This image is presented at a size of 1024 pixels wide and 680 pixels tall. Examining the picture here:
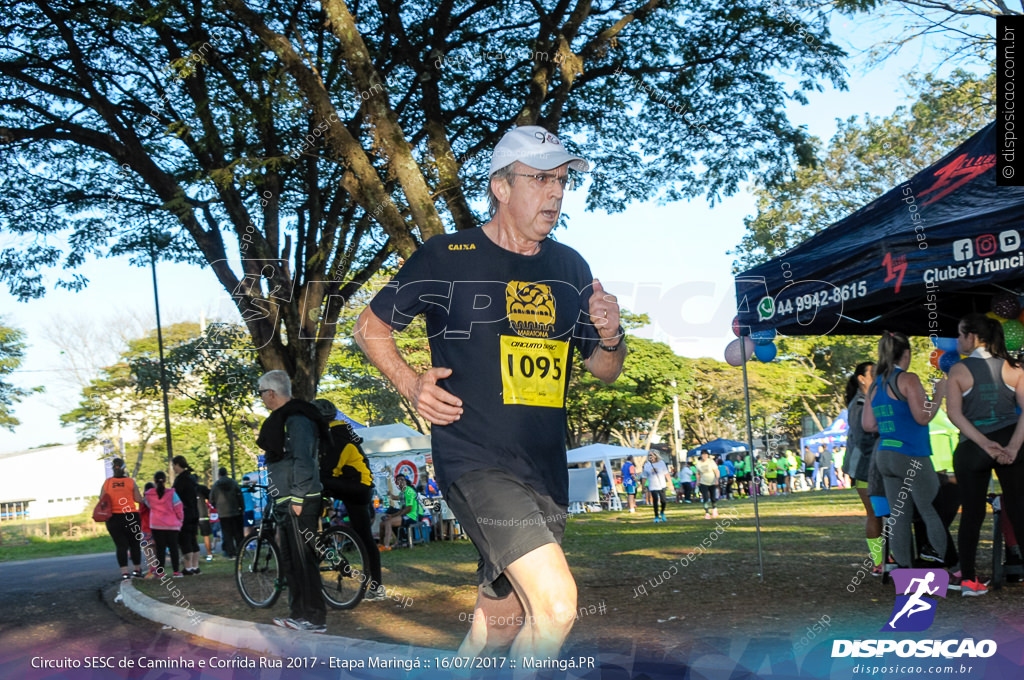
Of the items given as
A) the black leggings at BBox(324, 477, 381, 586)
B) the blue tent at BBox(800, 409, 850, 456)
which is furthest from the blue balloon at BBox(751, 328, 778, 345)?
the blue tent at BBox(800, 409, 850, 456)

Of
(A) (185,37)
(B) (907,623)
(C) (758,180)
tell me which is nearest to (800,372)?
(C) (758,180)

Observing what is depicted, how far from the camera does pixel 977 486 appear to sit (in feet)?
22.4

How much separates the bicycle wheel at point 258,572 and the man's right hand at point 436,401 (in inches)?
247

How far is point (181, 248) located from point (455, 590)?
30.7 ft

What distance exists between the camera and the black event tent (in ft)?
19.7

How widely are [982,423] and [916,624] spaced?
174cm

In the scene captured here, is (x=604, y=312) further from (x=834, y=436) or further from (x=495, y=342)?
(x=834, y=436)

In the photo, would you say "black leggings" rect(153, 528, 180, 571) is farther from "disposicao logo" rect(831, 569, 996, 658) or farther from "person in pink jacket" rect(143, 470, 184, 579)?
"disposicao logo" rect(831, 569, 996, 658)

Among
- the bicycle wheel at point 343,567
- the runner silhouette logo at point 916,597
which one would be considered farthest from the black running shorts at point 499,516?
the bicycle wheel at point 343,567

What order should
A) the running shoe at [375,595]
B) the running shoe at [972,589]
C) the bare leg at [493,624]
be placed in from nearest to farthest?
the bare leg at [493,624]
the running shoe at [972,589]
the running shoe at [375,595]

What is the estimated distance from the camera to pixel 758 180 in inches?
500

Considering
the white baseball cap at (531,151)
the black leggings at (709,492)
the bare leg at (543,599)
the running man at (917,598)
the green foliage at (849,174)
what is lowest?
the black leggings at (709,492)

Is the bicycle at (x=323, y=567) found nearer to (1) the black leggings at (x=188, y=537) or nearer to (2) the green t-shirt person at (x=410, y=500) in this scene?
(1) the black leggings at (x=188, y=537)

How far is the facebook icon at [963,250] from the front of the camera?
606cm
